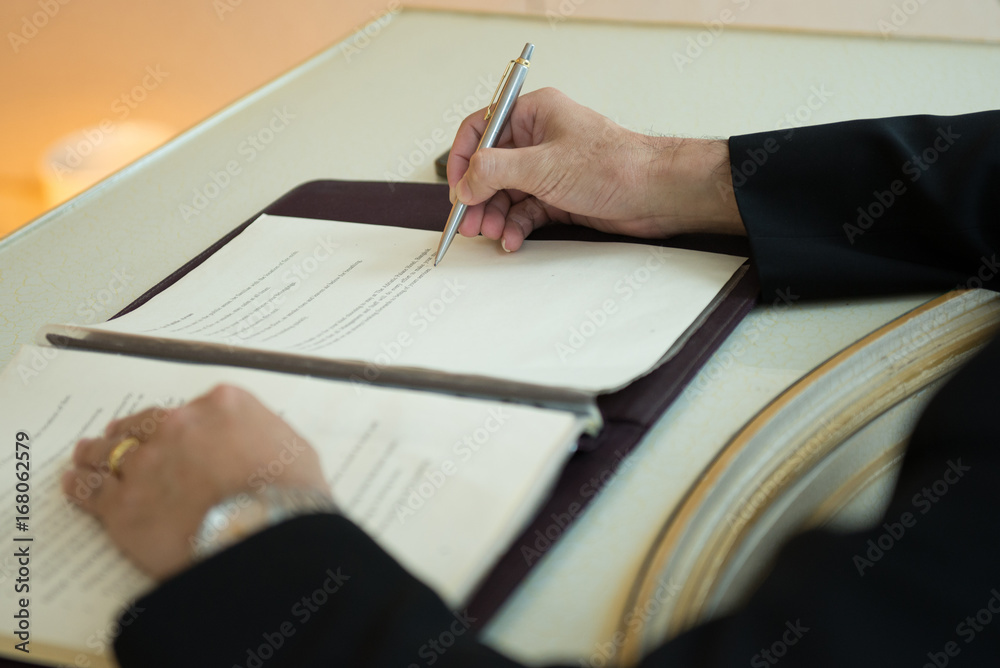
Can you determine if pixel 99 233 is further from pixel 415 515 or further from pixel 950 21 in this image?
pixel 950 21

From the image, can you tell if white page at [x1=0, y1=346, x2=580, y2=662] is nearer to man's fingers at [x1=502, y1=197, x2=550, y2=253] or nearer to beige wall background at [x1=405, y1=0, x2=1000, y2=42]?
man's fingers at [x1=502, y1=197, x2=550, y2=253]

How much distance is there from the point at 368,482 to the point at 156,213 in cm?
70

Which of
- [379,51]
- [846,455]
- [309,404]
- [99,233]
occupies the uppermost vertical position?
[379,51]

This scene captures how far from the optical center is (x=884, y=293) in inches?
30.1

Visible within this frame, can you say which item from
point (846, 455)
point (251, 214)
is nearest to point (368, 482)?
point (846, 455)
